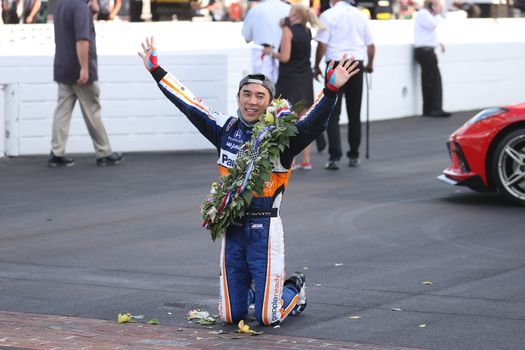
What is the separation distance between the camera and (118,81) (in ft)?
54.1

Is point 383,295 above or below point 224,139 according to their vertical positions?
below

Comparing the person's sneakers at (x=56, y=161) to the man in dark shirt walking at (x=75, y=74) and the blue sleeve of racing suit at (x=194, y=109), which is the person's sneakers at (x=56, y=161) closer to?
the man in dark shirt walking at (x=75, y=74)

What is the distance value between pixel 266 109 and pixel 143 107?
919cm

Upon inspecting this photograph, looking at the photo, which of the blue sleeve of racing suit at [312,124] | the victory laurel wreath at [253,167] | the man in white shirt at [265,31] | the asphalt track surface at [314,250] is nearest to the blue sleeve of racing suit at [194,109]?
the victory laurel wreath at [253,167]

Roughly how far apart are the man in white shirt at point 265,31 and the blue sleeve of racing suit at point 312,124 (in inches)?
297

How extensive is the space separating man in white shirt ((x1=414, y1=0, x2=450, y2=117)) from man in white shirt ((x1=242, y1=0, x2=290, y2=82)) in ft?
21.0

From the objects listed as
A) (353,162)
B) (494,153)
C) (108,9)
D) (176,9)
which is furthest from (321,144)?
(176,9)

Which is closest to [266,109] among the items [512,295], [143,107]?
[512,295]

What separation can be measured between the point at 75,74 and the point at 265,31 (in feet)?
7.31

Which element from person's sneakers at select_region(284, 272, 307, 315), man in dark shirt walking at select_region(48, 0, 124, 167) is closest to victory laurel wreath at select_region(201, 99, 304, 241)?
person's sneakers at select_region(284, 272, 307, 315)

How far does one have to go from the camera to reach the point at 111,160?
50.4 feet

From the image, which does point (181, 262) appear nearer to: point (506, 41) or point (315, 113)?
point (315, 113)

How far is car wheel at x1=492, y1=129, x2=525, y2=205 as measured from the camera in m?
11.8

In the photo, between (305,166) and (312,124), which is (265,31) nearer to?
(305,166)
